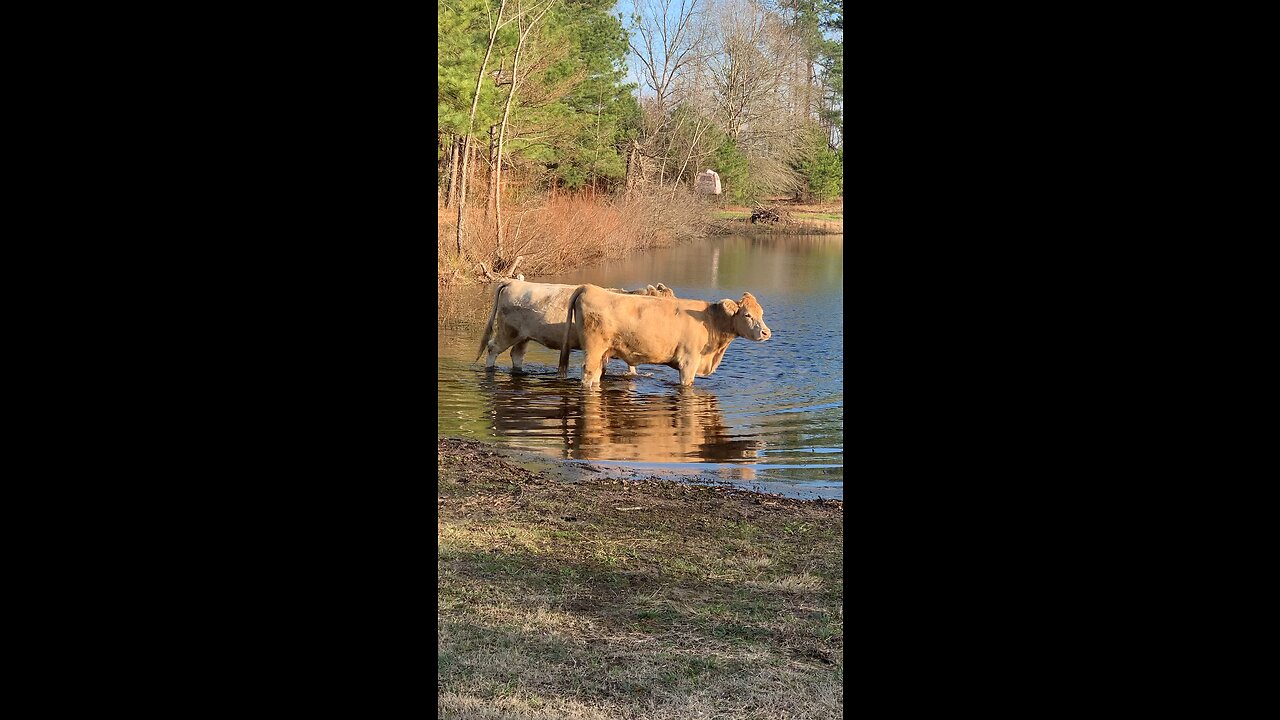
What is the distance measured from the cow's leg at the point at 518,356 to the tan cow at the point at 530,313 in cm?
3

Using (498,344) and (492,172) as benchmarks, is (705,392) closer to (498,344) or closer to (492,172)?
(498,344)

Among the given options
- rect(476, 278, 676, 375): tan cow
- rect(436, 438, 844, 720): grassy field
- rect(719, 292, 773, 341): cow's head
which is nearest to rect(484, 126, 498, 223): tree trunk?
rect(476, 278, 676, 375): tan cow

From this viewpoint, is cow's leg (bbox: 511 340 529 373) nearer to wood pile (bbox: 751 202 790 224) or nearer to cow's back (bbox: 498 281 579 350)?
cow's back (bbox: 498 281 579 350)

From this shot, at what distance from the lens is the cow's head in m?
10.4

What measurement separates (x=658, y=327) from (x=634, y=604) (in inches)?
250

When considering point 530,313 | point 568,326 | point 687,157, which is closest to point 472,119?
point 687,157

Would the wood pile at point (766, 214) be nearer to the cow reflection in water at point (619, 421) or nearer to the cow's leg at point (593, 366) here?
the cow reflection in water at point (619, 421)

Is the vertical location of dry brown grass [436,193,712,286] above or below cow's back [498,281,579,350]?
above
